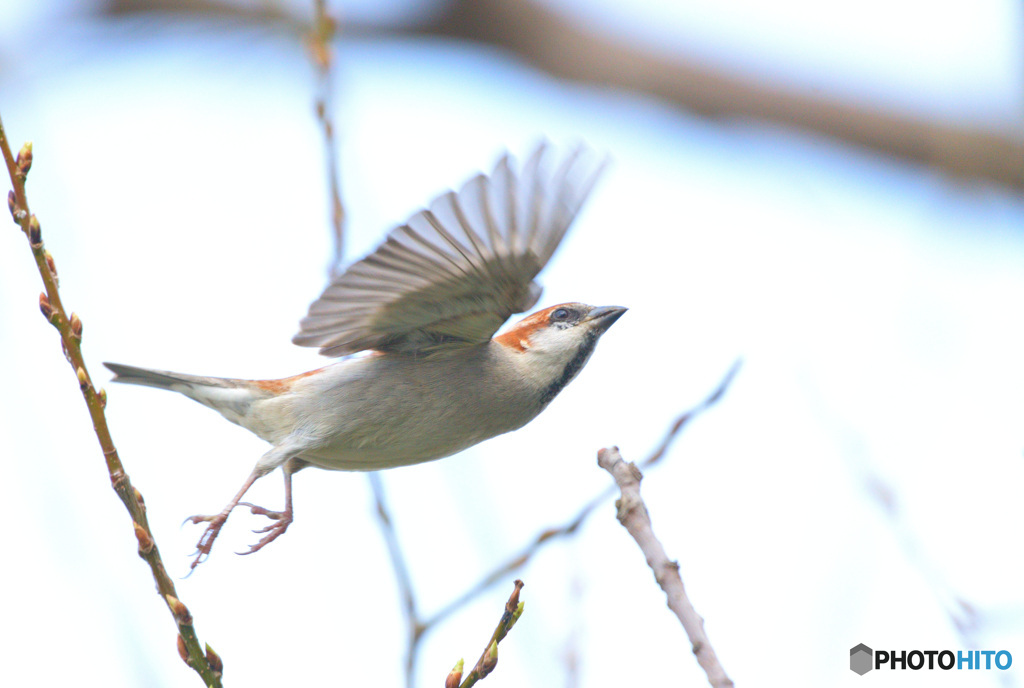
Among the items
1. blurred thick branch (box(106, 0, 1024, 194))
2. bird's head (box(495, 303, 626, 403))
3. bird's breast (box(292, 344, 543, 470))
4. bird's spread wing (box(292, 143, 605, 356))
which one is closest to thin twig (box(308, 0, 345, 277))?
bird's spread wing (box(292, 143, 605, 356))

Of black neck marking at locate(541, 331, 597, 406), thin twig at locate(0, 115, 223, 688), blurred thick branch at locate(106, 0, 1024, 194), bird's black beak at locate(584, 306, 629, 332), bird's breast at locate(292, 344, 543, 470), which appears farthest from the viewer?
blurred thick branch at locate(106, 0, 1024, 194)

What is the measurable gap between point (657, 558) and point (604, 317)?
283 centimetres

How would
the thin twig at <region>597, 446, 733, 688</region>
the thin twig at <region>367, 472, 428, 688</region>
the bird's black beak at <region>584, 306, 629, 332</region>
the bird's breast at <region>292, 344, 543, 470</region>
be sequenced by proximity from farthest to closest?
1. the bird's black beak at <region>584, 306, 629, 332</region>
2. the bird's breast at <region>292, 344, 543, 470</region>
3. the thin twig at <region>367, 472, 428, 688</region>
4. the thin twig at <region>597, 446, 733, 688</region>

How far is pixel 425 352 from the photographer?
15.6 feet

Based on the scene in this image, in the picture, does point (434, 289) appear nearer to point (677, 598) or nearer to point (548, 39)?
point (677, 598)

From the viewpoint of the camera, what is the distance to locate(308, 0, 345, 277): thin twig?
3.98 metres

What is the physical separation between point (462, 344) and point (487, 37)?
3.08m

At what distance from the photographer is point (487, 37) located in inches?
274

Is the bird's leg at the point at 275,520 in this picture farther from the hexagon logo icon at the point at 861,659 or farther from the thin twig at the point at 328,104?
the hexagon logo icon at the point at 861,659

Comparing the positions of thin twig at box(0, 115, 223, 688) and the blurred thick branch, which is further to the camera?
the blurred thick branch

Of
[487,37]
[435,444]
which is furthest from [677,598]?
[487,37]

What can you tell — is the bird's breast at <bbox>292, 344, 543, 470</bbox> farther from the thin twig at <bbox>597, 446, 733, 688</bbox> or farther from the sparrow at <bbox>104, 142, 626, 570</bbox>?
the thin twig at <bbox>597, 446, 733, 688</bbox>

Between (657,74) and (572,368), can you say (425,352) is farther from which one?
(657,74)

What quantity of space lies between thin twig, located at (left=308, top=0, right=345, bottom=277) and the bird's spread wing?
12 cm
